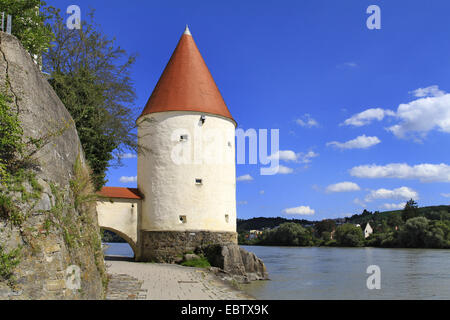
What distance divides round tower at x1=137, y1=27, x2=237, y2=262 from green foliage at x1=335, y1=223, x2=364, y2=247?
42246mm

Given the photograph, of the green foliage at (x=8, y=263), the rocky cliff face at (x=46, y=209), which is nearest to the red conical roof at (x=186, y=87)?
the rocky cliff face at (x=46, y=209)

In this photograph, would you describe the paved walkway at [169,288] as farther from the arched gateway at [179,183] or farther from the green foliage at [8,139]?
the arched gateway at [179,183]

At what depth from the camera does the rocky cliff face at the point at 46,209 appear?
4.59 meters

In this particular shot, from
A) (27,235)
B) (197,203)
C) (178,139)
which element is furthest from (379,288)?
(27,235)

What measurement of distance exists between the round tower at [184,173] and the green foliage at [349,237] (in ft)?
139

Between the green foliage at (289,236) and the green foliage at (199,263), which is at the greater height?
the green foliage at (199,263)

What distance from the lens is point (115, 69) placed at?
1307cm

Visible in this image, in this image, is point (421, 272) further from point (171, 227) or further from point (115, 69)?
point (115, 69)

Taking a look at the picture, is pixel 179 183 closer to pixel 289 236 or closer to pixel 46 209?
pixel 46 209

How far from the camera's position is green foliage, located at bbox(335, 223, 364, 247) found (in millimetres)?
56062

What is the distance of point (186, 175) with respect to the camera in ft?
56.5

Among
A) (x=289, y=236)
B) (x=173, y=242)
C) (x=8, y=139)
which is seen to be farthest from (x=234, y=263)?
(x=289, y=236)

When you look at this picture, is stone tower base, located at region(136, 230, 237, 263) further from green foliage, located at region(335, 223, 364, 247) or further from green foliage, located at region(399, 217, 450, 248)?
green foliage, located at region(335, 223, 364, 247)

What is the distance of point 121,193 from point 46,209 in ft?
41.9
